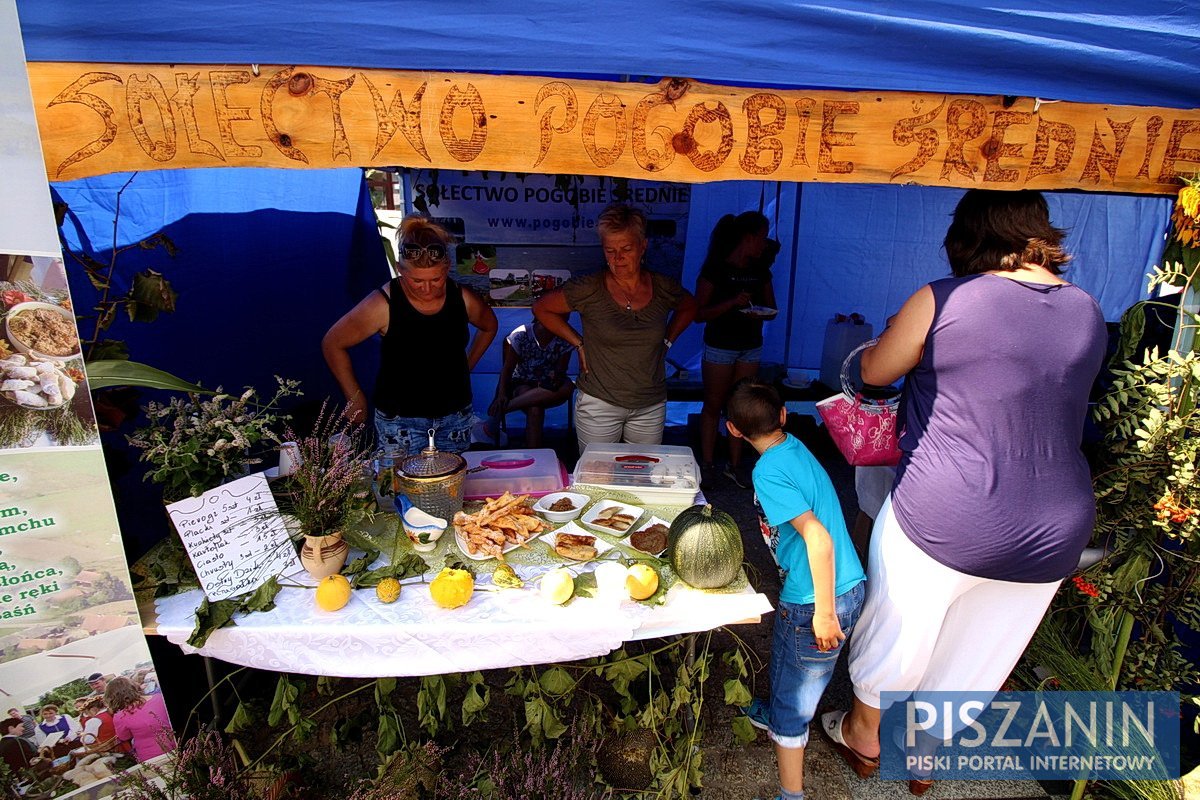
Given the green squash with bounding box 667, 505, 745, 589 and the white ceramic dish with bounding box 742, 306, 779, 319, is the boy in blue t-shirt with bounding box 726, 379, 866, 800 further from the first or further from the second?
the white ceramic dish with bounding box 742, 306, 779, 319

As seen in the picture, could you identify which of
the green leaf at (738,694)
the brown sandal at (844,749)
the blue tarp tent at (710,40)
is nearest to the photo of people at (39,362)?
the blue tarp tent at (710,40)

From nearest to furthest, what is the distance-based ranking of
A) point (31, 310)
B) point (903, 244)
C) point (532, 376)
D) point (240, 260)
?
point (31, 310) → point (240, 260) → point (532, 376) → point (903, 244)

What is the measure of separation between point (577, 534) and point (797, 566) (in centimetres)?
76

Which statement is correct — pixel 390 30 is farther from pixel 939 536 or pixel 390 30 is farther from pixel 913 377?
pixel 939 536

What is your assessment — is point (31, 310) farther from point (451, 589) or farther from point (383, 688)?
point (383, 688)

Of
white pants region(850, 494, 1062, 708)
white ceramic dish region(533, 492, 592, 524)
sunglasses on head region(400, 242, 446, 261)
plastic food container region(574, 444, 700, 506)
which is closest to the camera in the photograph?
white pants region(850, 494, 1062, 708)

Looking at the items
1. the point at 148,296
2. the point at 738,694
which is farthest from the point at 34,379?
the point at 738,694

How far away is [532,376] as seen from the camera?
16.8 ft

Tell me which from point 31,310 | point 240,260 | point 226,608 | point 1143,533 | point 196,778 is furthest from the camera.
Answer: point 240,260

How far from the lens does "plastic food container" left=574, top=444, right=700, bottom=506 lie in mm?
2648

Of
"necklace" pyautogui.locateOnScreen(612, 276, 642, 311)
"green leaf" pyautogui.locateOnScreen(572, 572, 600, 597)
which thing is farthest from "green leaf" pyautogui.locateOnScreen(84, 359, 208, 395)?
"necklace" pyautogui.locateOnScreen(612, 276, 642, 311)

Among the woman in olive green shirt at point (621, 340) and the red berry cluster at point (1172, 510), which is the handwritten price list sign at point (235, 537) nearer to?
Result: the woman in olive green shirt at point (621, 340)

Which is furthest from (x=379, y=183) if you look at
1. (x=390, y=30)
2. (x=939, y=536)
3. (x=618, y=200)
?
(x=939, y=536)

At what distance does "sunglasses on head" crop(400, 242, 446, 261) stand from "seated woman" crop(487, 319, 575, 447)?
2.01 metres
